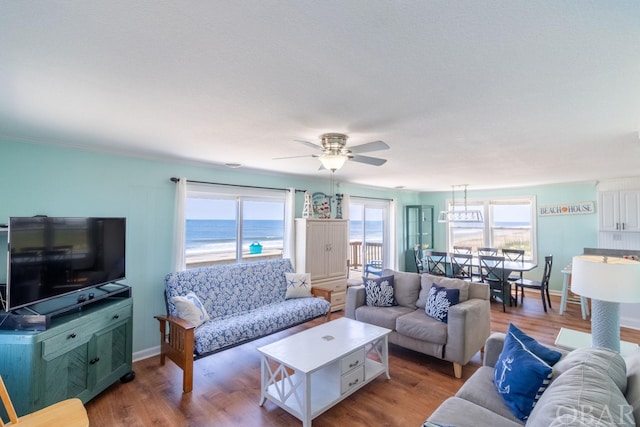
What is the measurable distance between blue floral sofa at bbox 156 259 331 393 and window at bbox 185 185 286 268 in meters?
0.40

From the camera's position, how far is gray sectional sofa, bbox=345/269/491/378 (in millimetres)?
2965

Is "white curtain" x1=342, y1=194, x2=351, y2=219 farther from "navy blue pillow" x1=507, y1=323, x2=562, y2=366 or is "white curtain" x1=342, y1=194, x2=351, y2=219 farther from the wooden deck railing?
"navy blue pillow" x1=507, y1=323, x2=562, y2=366

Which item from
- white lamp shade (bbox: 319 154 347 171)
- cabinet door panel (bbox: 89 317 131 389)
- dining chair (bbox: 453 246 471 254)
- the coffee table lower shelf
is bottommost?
the coffee table lower shelf

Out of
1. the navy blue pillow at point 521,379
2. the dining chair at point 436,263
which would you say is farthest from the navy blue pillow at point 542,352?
the dining chair at point 436,263

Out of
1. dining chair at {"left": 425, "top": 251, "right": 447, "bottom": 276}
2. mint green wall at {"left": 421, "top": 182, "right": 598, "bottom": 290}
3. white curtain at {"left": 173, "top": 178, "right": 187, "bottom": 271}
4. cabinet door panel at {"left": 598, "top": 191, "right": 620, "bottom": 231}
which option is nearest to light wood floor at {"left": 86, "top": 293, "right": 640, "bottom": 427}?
white curtain at {"left": 173, "top": 178, "right": 187, "bottom": 271}

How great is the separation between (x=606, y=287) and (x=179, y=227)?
386 cm

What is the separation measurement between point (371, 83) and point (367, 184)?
4561 mm

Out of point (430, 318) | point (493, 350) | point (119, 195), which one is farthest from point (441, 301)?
point (119, 195)

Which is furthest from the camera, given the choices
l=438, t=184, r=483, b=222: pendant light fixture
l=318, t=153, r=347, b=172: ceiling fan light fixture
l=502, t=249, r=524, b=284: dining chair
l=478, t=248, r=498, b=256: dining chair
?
l=478, t=248, r=498, b=256: dining chair

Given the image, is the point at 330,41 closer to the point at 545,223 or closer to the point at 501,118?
the point at 501,118

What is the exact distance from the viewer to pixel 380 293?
376 centimetres

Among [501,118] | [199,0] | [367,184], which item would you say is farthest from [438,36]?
[367,184]

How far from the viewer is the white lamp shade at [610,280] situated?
6.24 ft

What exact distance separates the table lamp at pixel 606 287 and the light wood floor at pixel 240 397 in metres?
1.27
